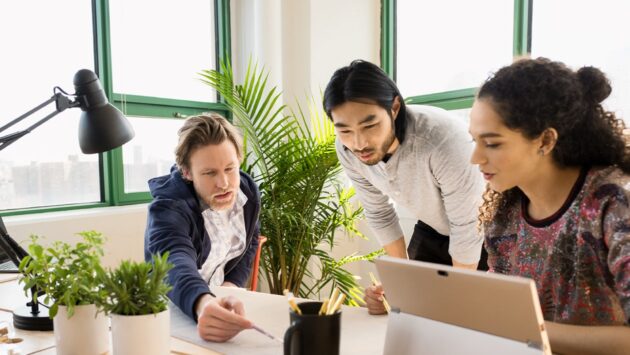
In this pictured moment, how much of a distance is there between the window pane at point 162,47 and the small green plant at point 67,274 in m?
2.24

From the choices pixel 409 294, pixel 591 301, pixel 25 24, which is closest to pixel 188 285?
pixel 409 294

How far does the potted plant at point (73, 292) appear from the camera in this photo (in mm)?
Answer: 866

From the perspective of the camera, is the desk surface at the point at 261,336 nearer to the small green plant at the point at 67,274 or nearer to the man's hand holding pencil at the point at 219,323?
the man's hand holding pencil at the point at 219,323

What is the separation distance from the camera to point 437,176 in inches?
67.6

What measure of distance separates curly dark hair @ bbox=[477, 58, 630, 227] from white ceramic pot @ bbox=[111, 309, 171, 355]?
2.72 ft

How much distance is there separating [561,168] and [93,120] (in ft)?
3.56

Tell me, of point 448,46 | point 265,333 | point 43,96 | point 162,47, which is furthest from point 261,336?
point 448,46

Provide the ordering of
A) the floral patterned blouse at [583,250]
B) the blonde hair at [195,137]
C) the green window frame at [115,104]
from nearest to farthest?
the floral patterned blouse at [583,250]
the blonde hair at [195,137]
the green window frame at [115,104]

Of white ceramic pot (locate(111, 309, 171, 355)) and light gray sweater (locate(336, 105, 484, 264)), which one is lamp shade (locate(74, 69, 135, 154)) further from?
light gray sweater (locate(336, 105, 484, 264))

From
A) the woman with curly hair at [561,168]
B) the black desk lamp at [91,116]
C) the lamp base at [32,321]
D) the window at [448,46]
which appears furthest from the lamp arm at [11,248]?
the window at [448,46]

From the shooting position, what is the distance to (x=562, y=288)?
110 cm

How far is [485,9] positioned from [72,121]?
8.67ft

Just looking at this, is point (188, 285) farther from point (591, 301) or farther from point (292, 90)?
point (292, 90)

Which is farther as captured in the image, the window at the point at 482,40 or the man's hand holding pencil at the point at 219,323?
the window at the point at 482,40
